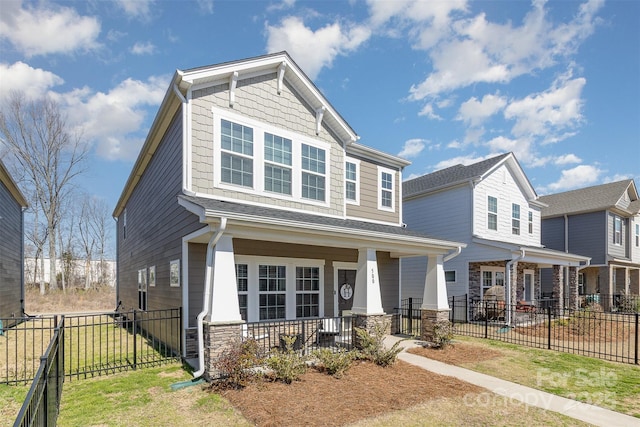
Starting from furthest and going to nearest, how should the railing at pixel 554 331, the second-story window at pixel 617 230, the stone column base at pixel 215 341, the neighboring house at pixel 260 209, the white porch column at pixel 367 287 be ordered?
the second-story window at pixel 617 230, the railing at pixel 554 331, the white porch column at pixel 367 287, the neighboring house at pixel 260 209, the stone column base at pixel 215 341

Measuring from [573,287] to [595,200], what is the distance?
279 inches

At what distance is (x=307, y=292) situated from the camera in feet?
35.9

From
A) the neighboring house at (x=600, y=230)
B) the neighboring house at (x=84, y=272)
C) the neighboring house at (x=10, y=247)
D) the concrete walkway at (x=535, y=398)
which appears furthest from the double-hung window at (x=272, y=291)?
the neighboring house at (x=84, y=272)

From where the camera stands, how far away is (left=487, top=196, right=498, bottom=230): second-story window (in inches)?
688

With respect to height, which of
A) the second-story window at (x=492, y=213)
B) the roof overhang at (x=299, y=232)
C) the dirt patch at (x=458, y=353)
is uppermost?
the second-story window at (x=492, y=213)

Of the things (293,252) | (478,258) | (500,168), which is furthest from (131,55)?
(500,168)

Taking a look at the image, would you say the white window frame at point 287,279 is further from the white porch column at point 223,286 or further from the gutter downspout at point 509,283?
the gutter downspout at point 509,283

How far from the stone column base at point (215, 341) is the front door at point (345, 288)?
533 cm

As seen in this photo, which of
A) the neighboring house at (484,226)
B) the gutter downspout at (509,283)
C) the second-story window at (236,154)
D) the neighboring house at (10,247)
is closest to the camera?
the second-story window at (236,154)

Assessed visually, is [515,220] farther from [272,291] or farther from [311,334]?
[272,291]

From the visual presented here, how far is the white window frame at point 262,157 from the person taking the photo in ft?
29.8

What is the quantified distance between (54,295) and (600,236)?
125 ft

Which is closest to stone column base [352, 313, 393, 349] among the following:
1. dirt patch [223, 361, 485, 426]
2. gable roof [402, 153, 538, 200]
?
dirt patch [223, 361, 485, 426]

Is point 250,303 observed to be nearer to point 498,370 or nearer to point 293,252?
point 293,252
